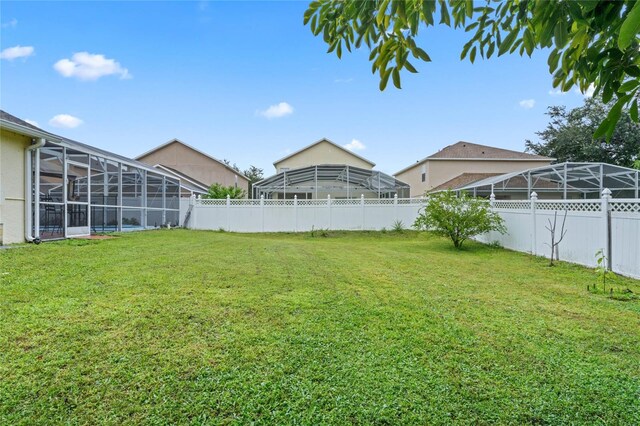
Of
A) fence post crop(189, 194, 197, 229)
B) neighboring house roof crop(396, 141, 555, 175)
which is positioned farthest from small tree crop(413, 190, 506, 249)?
neighboring house roof crop(396, 141, 555, 175)

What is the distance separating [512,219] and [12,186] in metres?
13.1

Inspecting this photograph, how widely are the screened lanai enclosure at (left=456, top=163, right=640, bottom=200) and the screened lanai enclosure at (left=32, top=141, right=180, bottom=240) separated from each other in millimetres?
14597

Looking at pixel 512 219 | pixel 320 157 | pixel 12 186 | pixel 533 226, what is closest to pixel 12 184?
pixel 12 186

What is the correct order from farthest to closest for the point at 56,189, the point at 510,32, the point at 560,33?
1. the point at 56,189
2. the point at 510,32
3. the point at 560,33

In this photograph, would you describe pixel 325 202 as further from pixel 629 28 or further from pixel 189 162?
pixel 189 162

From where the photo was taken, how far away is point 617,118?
105 cm

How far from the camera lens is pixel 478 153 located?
88.9ft

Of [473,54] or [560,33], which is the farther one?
[473,54]

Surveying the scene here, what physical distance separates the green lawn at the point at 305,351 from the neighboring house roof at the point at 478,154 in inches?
907

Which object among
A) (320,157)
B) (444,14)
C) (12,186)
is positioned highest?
(320,157)

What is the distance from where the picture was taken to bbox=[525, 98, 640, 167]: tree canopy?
25.3 metres

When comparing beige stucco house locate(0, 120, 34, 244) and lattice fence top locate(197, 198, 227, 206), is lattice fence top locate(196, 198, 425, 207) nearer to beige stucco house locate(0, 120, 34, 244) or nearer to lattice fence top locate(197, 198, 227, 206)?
lattice fence top locate(197, 198, 227, 206)

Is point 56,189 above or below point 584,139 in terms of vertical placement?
below

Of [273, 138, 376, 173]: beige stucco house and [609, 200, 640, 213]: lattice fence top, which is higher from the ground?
[273, 138, 376, 173]: beige stucco house
